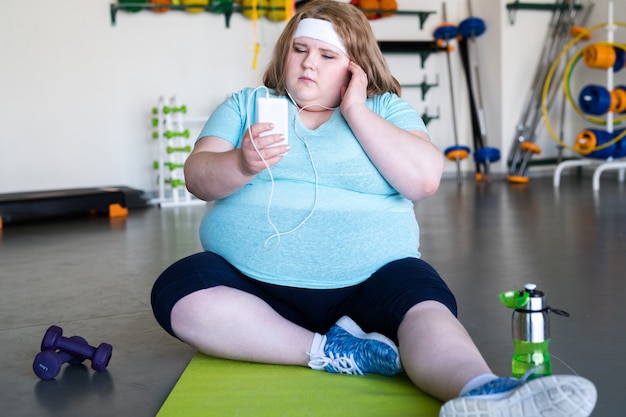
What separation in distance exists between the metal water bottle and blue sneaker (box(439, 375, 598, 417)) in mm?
336

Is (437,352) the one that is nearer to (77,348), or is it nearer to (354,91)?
(354,91)

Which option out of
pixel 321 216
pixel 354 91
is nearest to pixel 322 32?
pixel 354 91

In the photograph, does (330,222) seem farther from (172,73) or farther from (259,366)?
(172,73)

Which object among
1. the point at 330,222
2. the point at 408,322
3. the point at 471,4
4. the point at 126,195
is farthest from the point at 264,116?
the point at 471,4

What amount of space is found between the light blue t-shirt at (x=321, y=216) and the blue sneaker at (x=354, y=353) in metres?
0.11

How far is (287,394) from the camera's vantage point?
1.42m

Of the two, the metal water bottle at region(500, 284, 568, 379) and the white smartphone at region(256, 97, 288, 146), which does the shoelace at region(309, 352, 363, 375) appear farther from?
the white smartphone at region(256, 97, 288, 146)

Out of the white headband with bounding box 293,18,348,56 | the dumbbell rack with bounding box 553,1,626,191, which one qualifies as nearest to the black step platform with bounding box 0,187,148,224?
the dumbbell rack with bounding box 553,1,626,191

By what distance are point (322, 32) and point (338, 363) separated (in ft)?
2.28

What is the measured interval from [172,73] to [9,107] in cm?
Result: 118

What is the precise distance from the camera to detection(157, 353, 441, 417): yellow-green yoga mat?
1.33m

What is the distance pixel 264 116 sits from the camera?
1.48m

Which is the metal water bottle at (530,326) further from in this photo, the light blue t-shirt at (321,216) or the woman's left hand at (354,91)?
the woman's left hand at (354,91)

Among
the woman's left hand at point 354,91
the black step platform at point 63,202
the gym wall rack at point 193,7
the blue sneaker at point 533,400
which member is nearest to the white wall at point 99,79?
the gym wall rack at point 193,7
